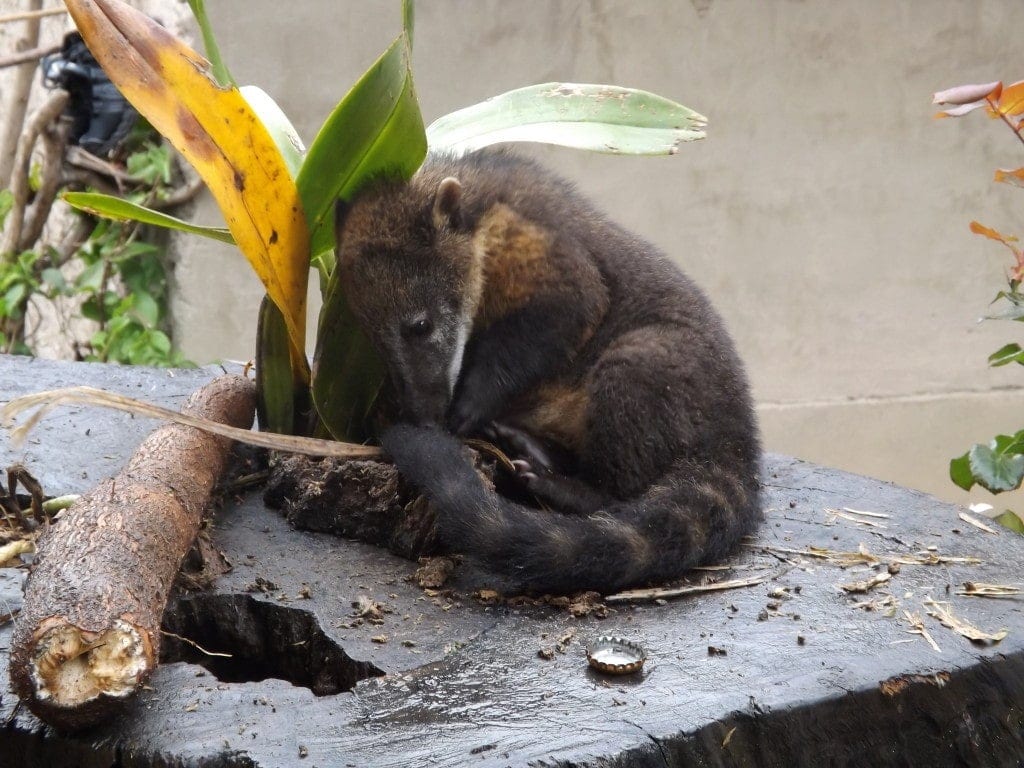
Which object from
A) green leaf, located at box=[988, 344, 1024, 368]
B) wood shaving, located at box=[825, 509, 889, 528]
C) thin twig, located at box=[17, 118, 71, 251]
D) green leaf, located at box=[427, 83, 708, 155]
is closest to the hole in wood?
green leaf, located at box=[427, 83, 708, 155]

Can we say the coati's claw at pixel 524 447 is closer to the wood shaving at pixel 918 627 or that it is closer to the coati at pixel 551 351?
the coati at pixel 551 351

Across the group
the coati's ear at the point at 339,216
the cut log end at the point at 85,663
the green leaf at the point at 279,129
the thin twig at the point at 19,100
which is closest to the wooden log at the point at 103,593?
the cut log end at the point at 85,663

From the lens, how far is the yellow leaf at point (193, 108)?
2900 mm

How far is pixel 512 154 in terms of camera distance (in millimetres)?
3867

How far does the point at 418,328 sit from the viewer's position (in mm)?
3432

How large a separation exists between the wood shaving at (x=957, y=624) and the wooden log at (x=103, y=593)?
5.67ft

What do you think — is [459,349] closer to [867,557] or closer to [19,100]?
[867,557]

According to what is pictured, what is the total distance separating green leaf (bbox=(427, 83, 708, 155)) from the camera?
3.15 meters

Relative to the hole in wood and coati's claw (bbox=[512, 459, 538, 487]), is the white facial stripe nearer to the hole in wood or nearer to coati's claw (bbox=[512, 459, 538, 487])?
coati's claw (bbox=[512, 459, 538, 487])

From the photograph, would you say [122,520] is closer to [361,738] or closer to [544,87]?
[361,738]

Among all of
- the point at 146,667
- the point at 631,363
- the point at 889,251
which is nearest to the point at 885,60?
the point at 889,251

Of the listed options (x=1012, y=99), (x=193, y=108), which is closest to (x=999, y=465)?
(x=1012, y=99)

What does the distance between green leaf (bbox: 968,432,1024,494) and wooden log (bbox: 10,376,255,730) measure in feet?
8.32

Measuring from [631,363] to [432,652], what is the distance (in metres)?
1.16
